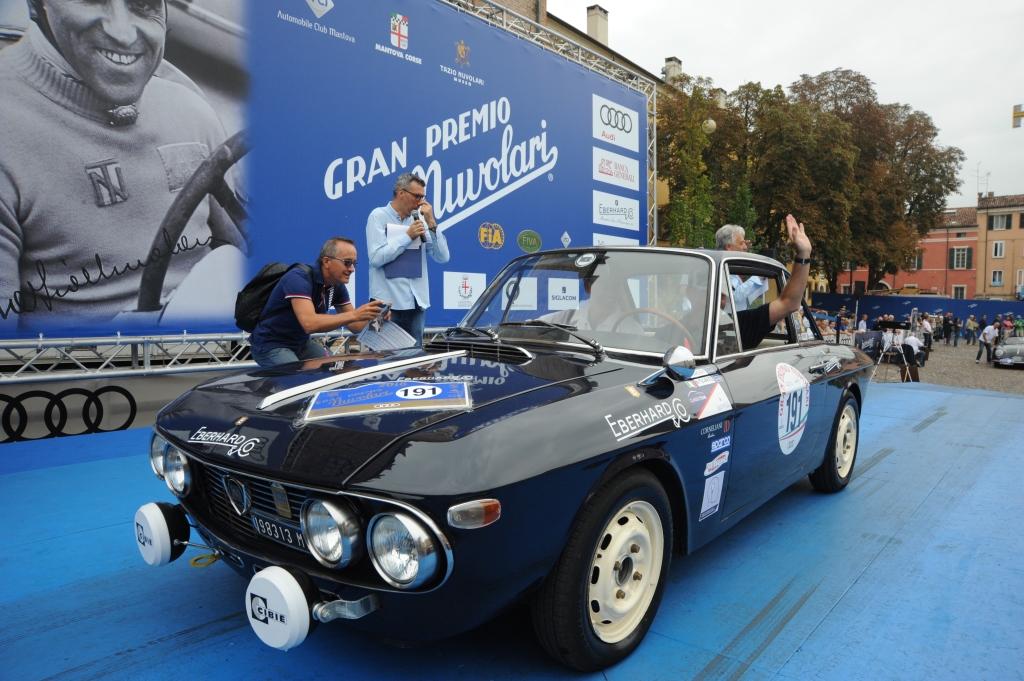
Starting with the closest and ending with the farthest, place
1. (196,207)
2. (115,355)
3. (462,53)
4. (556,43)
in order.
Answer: (115,355) < (196,207) < (462,53) < (556,43)

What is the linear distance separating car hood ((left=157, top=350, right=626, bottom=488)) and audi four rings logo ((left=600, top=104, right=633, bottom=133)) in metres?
9.88

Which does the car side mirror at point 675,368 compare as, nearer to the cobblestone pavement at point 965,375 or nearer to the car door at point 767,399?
the car door at point 767,399

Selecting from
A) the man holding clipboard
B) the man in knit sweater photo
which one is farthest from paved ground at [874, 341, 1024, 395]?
the man in knit sweater photo

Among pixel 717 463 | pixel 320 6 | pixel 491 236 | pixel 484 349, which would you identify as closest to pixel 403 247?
pixel 484 349

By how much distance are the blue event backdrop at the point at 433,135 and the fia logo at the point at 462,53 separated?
1 centimetres

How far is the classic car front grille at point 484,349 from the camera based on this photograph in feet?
8.93

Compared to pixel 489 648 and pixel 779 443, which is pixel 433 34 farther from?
pixel 489 648

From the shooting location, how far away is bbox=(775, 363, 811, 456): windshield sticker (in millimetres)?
3279

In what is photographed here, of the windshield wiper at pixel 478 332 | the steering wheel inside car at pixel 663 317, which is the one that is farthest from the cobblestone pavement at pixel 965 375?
the windshield wiper at pixel 478 332

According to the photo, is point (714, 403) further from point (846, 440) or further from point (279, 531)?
point (846, 440)

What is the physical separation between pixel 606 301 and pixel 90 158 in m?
5.17

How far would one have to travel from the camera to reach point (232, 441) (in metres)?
2.08

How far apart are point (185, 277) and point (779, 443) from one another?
5640mm

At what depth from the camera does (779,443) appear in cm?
326
